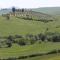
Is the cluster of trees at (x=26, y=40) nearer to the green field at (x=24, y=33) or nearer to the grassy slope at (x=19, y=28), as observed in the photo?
the green field at (x=24, y=33)

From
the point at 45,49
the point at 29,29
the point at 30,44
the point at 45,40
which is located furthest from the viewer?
the point at 29,29

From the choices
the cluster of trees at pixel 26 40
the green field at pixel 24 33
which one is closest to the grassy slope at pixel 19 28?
the green field at pixel 24 33

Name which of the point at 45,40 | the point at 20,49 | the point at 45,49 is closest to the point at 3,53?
the point at 20,49

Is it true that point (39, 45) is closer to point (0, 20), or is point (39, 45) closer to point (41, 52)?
point (41, 52)

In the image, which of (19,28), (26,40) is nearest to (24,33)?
(19,28)

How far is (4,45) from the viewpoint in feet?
235

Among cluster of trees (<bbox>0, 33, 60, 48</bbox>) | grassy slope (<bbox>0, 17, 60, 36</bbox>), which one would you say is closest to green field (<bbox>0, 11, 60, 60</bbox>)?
grassy slope (<bbox>0, 17, 60, 36</bbox>)

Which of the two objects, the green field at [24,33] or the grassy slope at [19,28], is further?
the grassy slope at [19,28]

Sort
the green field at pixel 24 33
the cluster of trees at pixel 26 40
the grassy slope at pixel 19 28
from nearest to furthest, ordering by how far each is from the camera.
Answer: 1. the green field at pixel 24 33
2. the cluster of trees at pixel 26 40
3. the grassy slope at pixel 19 28

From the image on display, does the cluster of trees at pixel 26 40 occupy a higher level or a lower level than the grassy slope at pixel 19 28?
higher

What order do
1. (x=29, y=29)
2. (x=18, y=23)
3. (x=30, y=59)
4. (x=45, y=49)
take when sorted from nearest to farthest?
(x=30, y=59) → (x=45, y=49) → (x=29, y=29) → (x=18, y=23)

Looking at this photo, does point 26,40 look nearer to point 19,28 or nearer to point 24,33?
point 24,33

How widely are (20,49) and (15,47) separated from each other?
334cm

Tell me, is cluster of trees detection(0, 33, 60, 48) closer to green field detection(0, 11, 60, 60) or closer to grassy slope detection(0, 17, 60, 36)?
green field detection(0, 11, 60, 60)
